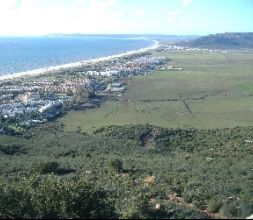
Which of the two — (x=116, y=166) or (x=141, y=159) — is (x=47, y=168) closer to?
(x=116, y=166)

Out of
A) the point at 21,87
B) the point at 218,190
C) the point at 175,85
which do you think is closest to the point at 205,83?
the point at 175,85

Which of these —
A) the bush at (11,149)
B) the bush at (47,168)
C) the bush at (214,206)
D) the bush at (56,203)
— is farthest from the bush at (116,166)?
the bush at (11,149)

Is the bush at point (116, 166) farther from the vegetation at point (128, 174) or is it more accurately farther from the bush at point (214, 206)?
the bush at point (214, 206)

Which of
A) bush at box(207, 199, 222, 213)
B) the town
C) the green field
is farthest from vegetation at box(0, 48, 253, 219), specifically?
the town

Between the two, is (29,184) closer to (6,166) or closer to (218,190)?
(218,190)

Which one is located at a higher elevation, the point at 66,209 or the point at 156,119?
the point at 66,209

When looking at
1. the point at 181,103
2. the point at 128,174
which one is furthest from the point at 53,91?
the point at 128,174
